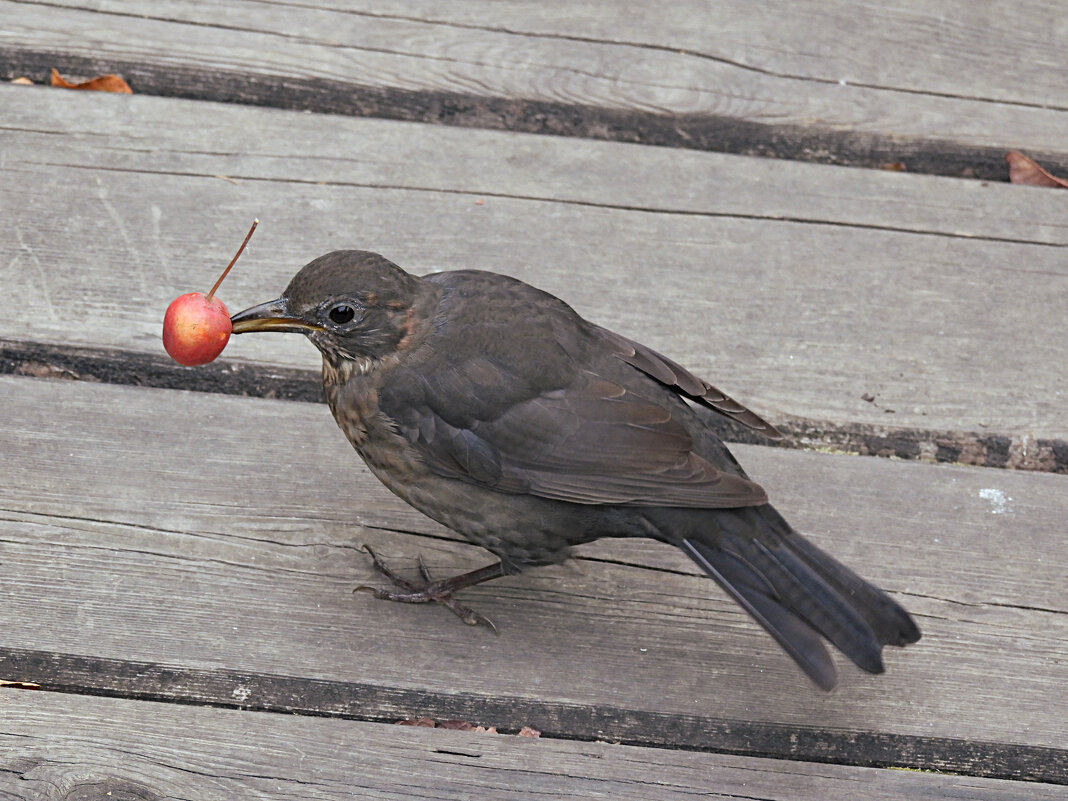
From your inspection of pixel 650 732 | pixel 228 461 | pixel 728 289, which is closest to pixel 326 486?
pixel 228 461

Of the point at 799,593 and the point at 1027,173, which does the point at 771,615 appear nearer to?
the point at 799,593

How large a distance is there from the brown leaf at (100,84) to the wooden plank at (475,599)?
0.95 metres

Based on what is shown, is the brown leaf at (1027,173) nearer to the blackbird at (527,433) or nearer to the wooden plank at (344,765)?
the blackbird at (527,433)

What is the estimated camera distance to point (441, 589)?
2.56m

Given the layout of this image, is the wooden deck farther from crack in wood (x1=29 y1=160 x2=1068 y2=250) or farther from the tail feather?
the tail feather

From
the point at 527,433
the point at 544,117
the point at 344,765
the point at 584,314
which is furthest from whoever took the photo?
the point at 544,117

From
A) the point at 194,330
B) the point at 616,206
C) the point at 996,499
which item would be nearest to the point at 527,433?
the point at 194,330

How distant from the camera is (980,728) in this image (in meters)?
2.43

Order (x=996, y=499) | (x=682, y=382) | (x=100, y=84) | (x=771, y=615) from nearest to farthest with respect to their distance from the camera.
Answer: (x=771, y=615)
(x=682, y=382)
(x=996, y=499)
(x=100, y=84)

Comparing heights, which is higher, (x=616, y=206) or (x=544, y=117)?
(x=544, y=117)

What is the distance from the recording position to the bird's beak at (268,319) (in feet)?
8.34

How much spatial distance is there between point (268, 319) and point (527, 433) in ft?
1.94

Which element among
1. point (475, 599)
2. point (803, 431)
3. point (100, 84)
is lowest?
point (475, 599)

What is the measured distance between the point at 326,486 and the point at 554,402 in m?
0.56
